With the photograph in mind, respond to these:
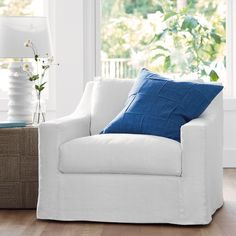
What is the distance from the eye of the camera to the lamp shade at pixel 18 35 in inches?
187

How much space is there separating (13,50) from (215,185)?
160 cm

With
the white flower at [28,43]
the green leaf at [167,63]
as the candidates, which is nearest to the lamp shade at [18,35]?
the white flower at [28,43]

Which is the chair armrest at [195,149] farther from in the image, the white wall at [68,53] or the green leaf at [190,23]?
the green leaf at [190,23]

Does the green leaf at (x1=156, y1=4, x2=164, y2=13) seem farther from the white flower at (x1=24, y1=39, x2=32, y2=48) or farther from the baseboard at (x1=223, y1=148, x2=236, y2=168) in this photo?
the white flower at (x1=24, y1=39, x2=32, y2=48)

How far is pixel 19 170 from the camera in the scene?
445 cm

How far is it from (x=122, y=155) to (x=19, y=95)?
114 cm

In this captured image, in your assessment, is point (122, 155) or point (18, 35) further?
point (18, 35)

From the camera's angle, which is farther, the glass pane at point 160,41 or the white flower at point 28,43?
the glass pane at point 160,41

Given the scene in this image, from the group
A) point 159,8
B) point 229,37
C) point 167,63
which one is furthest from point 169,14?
point 229,37

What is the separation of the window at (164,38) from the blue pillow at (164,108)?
7.72ft

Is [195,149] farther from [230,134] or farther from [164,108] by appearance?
[230,134]

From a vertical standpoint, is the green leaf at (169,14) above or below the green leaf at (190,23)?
above

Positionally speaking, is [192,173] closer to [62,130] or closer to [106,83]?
[62,130]

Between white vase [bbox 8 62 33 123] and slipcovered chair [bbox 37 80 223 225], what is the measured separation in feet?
2.28
